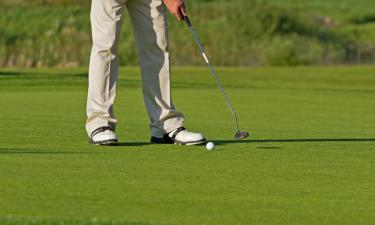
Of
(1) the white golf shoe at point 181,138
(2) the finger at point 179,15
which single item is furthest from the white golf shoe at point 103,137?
(2) the finger at point 179,15

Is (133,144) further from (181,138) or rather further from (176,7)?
(176,7)

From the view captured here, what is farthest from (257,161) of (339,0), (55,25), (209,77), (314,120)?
(339,0)

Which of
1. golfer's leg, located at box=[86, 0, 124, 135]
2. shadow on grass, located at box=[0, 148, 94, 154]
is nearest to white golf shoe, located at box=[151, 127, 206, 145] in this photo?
golfer's leg, located at box=[86, 0, 124, 135]

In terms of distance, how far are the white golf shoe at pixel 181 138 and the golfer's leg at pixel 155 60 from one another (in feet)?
0.13

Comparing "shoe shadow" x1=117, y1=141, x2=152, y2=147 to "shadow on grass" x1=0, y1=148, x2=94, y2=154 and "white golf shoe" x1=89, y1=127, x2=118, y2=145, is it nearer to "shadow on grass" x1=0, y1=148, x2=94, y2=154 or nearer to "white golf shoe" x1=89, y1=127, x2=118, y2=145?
"white golf shoe" x1=89, y1=127, x2=118, y2=145

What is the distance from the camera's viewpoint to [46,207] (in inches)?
227

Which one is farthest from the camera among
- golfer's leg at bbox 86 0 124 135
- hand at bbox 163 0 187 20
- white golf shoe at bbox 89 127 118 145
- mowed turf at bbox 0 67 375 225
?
golfer's leg at bbox 86 0 124 135

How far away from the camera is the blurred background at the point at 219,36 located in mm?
31891

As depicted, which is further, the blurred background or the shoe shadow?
the blurred background

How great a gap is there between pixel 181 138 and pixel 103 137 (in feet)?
1.88

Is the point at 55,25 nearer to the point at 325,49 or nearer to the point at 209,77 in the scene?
the point at 325,49

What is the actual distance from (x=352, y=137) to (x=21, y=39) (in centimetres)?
2791

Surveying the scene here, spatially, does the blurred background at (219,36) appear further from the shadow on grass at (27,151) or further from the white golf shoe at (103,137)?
the shadow on grass at (27,151)

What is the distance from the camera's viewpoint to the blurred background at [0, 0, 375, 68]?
31891 mm
